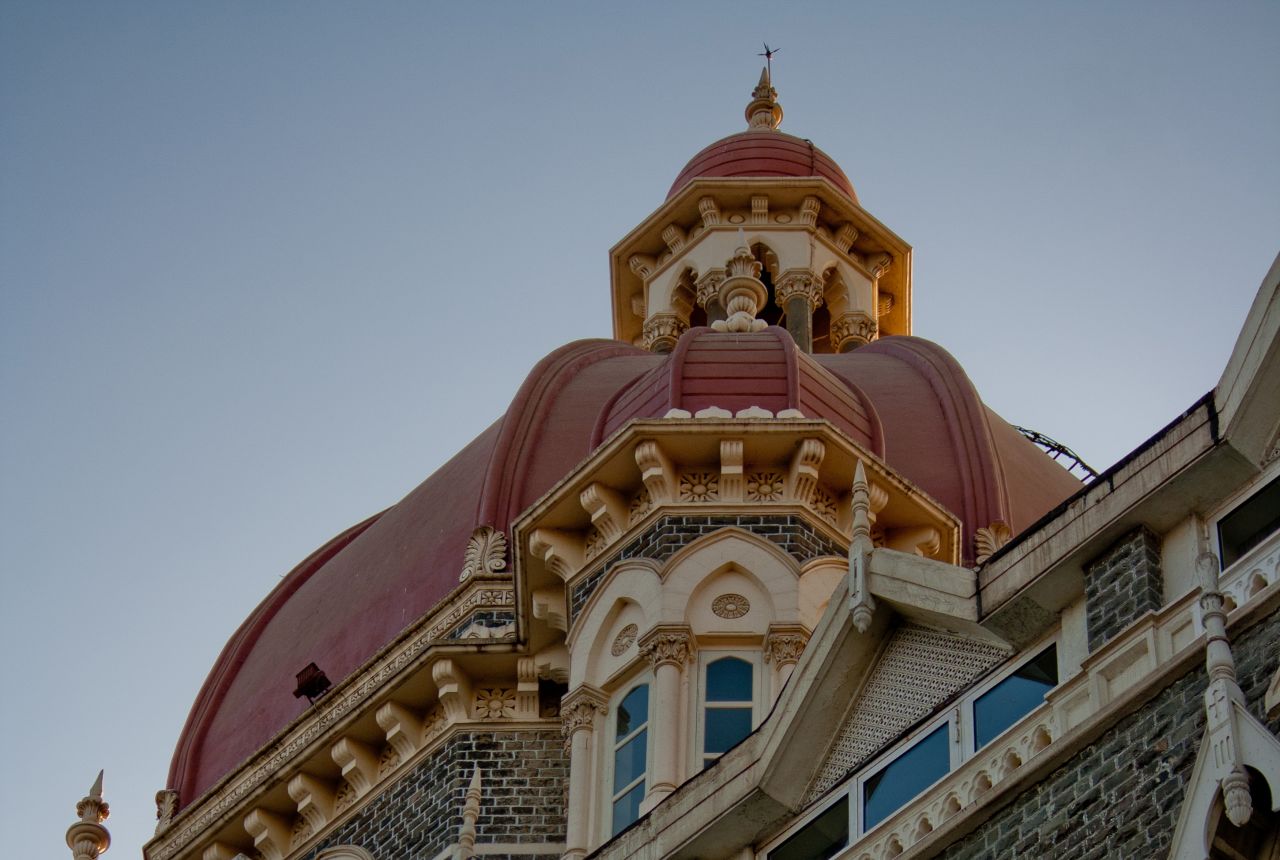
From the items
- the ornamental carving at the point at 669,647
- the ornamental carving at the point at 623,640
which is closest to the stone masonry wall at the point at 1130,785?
the ornamental carving at the point at 669,647

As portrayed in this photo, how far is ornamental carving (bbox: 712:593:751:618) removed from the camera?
28.4m

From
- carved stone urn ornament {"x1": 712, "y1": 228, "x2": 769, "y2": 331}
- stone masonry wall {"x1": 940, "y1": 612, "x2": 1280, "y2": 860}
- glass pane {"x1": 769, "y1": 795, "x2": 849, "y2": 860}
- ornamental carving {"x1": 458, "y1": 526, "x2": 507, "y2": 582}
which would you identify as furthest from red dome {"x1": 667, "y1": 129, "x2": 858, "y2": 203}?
stone masonry wall {"x1": 940, "y1": 612, "x2": 1280, "y2": 860}

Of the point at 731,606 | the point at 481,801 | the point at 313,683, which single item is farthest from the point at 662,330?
the point at 731,606

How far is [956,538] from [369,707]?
231 inches

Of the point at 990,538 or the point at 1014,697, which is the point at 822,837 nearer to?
the point at 1014,697

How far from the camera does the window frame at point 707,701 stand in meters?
27.0

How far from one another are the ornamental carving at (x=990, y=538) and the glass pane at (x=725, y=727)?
15.6ft

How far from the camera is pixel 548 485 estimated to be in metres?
32.9

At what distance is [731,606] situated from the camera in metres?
28.5

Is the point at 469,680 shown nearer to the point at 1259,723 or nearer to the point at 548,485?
the point at 548,485

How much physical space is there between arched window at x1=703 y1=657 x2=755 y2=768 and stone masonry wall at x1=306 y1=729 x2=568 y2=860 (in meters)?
1.86

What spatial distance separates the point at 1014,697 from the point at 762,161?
24191mm

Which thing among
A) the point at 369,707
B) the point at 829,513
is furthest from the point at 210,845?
the point at 829,513

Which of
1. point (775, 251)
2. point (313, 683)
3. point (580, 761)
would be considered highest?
point (775, 251)
